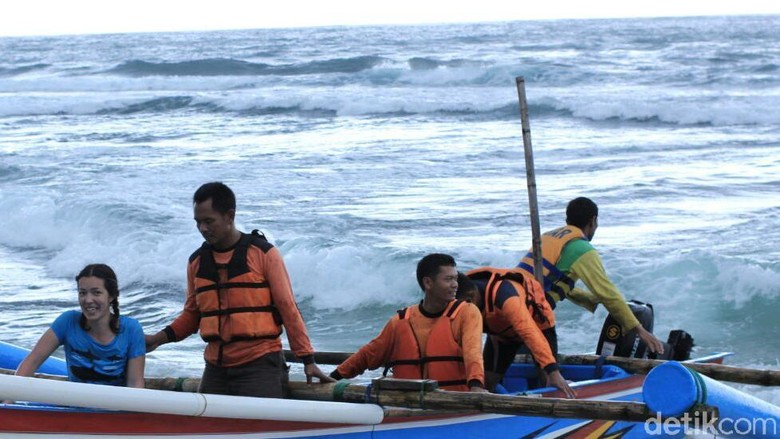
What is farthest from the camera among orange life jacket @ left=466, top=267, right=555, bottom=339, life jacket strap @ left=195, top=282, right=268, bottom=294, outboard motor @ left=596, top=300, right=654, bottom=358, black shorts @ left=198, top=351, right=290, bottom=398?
outboard motor @ left=596, top=300, right=654, bottom=358

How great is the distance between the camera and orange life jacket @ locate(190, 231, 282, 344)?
15.7 ft

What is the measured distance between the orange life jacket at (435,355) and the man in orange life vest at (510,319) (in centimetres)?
32

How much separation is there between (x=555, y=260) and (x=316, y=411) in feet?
6.84

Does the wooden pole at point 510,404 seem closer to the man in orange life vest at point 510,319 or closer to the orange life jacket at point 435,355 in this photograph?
the orange life jacket at point 435,355

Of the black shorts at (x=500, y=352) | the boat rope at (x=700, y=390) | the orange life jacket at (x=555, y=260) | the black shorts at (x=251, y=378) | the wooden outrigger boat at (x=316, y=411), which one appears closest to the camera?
the wooden outrigger boat at (x=316, y=411)

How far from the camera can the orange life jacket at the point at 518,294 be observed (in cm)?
564

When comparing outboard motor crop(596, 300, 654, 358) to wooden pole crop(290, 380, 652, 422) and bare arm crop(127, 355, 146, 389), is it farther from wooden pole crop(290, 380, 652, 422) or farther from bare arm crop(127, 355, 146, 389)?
bare arm crop(127, 355, 146, 389)

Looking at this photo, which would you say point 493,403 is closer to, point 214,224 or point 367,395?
point 367,395

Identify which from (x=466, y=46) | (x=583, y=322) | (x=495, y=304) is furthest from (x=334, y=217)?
(x=466, y=46)

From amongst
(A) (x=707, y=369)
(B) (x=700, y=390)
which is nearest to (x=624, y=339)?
(A) (x=707, y=369)

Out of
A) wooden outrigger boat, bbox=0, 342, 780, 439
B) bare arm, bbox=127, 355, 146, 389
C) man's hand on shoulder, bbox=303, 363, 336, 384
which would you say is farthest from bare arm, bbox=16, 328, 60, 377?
man's hand on shoulder, bbox=303, 363, 336, 384

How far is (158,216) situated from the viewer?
1356 cm

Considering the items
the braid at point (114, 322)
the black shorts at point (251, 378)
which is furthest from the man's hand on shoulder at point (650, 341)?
the braid at point (114, 322)

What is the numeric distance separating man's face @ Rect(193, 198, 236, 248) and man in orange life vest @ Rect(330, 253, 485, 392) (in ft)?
2.82
